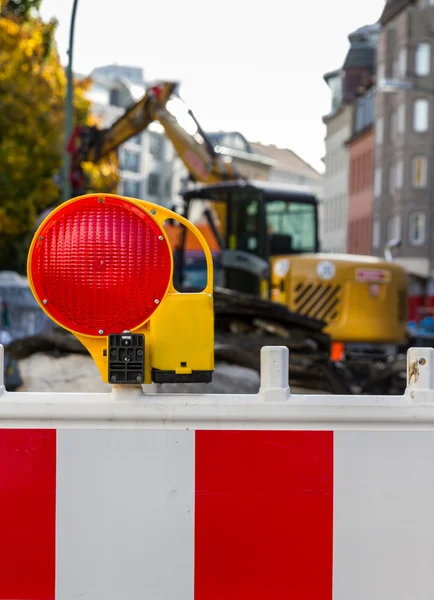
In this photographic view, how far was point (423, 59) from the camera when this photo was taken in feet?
242

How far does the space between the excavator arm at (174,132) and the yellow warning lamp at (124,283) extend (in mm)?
18333

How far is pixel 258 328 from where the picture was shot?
30.9 ft

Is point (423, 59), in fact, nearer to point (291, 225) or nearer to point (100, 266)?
point (291, 225)

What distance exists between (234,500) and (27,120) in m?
34.7

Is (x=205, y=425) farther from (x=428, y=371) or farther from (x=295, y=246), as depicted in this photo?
(x=295, y=246)

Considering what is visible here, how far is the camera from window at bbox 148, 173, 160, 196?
128 meters

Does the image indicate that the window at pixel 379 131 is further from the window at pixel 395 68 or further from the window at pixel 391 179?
the window at pixel 395 68

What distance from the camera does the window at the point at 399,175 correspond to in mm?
76000

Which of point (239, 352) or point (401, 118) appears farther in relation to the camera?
point (401, 118)

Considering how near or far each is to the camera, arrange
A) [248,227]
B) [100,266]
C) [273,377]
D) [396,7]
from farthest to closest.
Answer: [396,7] < [248,227] < [100,266] < [273,377]

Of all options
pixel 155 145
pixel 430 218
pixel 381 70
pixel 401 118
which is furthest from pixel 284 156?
pixel 155 145

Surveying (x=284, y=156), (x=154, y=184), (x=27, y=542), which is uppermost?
(x=154, y=184)

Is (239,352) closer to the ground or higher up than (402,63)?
closer to the ground

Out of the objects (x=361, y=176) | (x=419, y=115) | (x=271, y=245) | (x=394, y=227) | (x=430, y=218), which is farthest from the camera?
(x=361, y=176)
